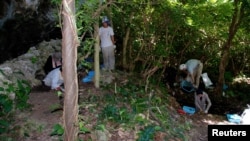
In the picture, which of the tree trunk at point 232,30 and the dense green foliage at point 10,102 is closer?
the dense green foliage at point 10,102

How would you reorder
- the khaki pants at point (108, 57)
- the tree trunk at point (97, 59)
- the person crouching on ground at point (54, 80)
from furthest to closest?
the khaki pants at point (108, 57), the person crouching on ground at point (54, 80), the tree trunk at point (97, 59)

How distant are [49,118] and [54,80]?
1.97 m

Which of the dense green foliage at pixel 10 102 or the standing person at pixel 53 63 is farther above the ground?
the standing person at pixel 53 63

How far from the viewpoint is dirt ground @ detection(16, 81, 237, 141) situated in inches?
237

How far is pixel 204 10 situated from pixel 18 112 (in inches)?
205

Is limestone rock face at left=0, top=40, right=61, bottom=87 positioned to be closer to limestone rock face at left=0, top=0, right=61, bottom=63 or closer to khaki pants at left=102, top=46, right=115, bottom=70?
limestone rock face at left=0, top=0, right=61, bottom=63

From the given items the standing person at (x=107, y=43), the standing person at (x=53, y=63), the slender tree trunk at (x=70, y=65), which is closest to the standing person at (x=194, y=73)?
the standing person at (x=107, y=43)

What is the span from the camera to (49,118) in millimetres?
6406

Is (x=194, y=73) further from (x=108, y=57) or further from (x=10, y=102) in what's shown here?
(x=10, y=102)

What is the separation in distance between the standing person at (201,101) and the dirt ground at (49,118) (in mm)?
A: 231

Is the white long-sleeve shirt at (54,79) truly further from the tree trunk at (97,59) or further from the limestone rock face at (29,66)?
the tree trunk at (97,59)

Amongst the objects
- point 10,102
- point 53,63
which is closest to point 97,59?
point 53,63

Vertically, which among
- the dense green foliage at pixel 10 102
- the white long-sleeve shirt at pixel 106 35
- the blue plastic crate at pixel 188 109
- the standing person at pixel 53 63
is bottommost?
the blue plastic crate at pixel 188 109

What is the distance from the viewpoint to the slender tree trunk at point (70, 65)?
13.7 ft
